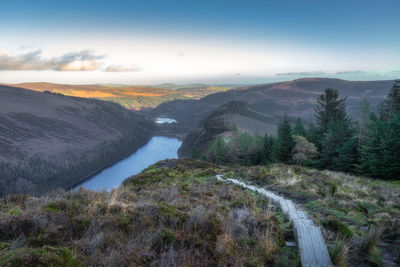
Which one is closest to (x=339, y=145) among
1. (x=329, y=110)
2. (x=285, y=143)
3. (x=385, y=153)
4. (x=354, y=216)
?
(x=285, y=143)

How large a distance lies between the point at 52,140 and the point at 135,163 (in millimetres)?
44394

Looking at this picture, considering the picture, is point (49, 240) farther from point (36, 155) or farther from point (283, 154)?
point (36, 155)

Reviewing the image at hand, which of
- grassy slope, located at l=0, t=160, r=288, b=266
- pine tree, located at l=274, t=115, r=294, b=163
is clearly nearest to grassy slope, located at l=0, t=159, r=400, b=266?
grassy slope, located at l=0, t=160, r=288, b=266

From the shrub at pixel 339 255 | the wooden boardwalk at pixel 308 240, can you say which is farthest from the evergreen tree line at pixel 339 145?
the shrub at pixel 339 255

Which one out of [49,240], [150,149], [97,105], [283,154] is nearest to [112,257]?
[49,240]

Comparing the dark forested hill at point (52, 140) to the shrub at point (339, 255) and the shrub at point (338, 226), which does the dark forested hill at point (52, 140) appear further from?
the shrub at point (339, 255)

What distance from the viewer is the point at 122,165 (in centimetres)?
12775

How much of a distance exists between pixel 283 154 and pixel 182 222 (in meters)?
41.5

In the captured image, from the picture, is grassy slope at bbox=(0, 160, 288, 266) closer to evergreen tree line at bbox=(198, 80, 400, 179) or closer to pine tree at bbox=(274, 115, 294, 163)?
evergreen tree line at bbox=(198, 80, 400, 179)

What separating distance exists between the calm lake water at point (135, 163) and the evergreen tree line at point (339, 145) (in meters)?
55.3

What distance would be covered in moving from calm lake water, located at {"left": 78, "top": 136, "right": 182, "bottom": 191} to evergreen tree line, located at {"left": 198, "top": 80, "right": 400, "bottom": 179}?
2176 inches

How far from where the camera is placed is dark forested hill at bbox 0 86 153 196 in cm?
9075

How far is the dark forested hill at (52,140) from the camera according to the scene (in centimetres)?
9075

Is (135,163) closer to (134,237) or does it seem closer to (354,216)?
(354,216)
